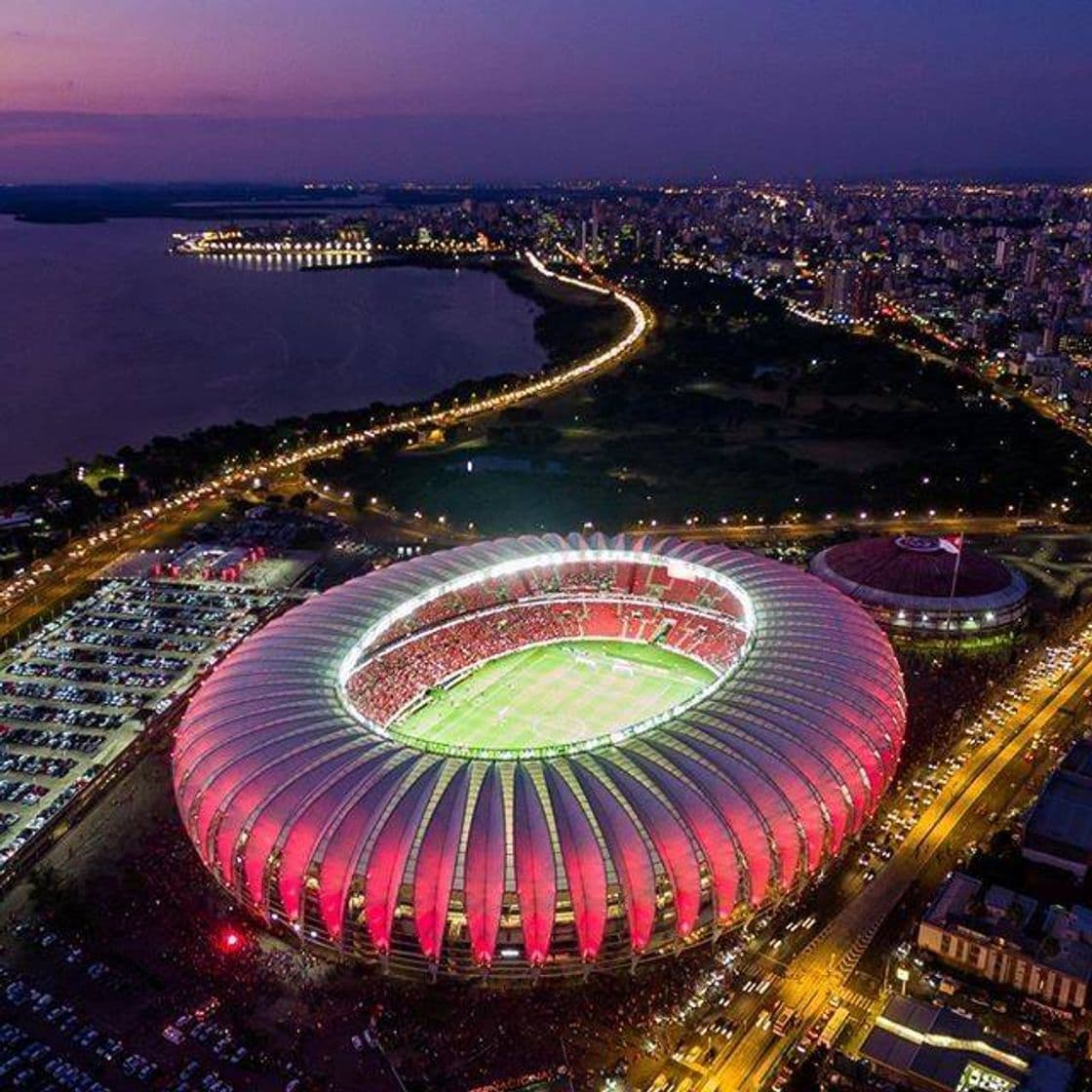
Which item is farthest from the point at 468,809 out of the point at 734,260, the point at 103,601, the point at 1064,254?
the point at 1064,254

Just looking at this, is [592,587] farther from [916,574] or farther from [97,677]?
[97,677]

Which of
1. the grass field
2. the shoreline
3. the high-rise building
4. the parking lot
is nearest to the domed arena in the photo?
the grass field

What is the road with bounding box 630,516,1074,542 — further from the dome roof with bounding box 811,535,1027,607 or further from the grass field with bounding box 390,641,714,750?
the grass field with bounding box 390,641,714,750

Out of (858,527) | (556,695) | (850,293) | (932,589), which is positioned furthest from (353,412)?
(850,293)

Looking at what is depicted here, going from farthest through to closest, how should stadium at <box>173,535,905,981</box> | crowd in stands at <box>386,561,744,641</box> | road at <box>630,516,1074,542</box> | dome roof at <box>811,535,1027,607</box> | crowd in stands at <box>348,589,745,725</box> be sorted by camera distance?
1. road at <box>630,516,1074,542</box>
2. dome roof at <box>811,535,1027,607</box>
3. crowd in stands at <box>386,561,744,641</box>
4. crowd in stands at <box>348,589,745,725</box>
5. stadium at <box>173,535,905,981</box>

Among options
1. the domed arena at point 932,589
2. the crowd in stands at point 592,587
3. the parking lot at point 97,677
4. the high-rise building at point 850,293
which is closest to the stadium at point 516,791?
the crowd in stands at point 592,587

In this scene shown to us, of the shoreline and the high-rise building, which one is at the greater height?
the high-rise building

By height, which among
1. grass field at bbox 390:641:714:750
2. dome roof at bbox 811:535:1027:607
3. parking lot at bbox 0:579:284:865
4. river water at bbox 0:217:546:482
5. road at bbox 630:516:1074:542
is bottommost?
river water at bbox 0:217:546:482
